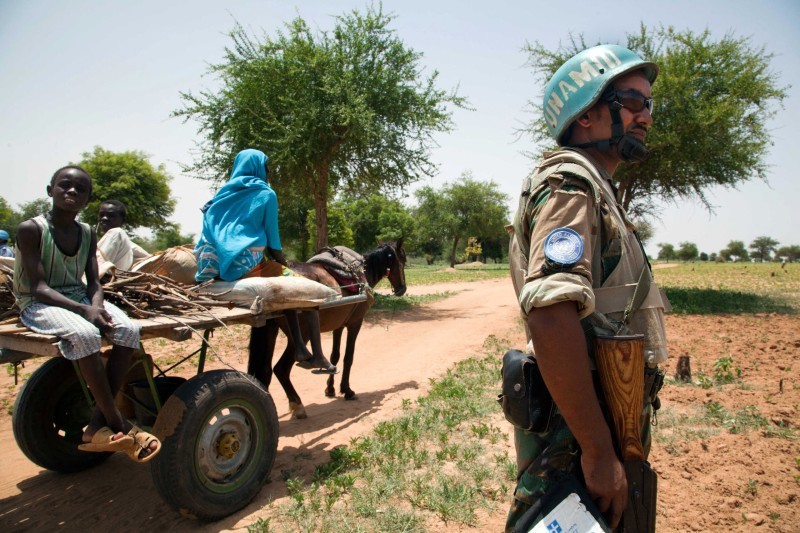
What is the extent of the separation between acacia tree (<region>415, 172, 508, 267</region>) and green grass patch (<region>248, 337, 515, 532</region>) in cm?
4842

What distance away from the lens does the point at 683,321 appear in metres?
11.8

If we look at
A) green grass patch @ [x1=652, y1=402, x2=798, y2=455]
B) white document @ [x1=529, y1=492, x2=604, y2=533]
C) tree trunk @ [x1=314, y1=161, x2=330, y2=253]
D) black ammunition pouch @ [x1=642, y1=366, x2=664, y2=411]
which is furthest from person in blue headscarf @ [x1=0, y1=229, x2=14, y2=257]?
green grass patch @ [x1=652, y1=402, x2=798, y2=455]

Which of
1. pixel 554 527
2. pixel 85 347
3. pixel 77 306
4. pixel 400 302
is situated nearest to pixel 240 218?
pixel 77 306

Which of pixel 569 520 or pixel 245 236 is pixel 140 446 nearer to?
pixel 245 236

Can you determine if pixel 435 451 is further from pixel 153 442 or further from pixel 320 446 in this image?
pixel 153 442

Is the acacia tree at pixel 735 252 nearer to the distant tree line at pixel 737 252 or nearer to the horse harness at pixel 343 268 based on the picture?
the distant tree line at pixel 737 252

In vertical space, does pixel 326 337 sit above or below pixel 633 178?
below

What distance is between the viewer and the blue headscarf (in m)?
4.61

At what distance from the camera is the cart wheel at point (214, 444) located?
329 cm

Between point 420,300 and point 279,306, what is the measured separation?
43.1 feet

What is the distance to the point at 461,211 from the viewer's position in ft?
184

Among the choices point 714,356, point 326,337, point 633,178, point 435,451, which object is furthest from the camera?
point 633,178

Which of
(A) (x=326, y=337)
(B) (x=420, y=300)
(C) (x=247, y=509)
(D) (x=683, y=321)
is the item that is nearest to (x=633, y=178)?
(D) (x=683, y=321)

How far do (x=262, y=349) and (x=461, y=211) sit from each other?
52.0 meters
